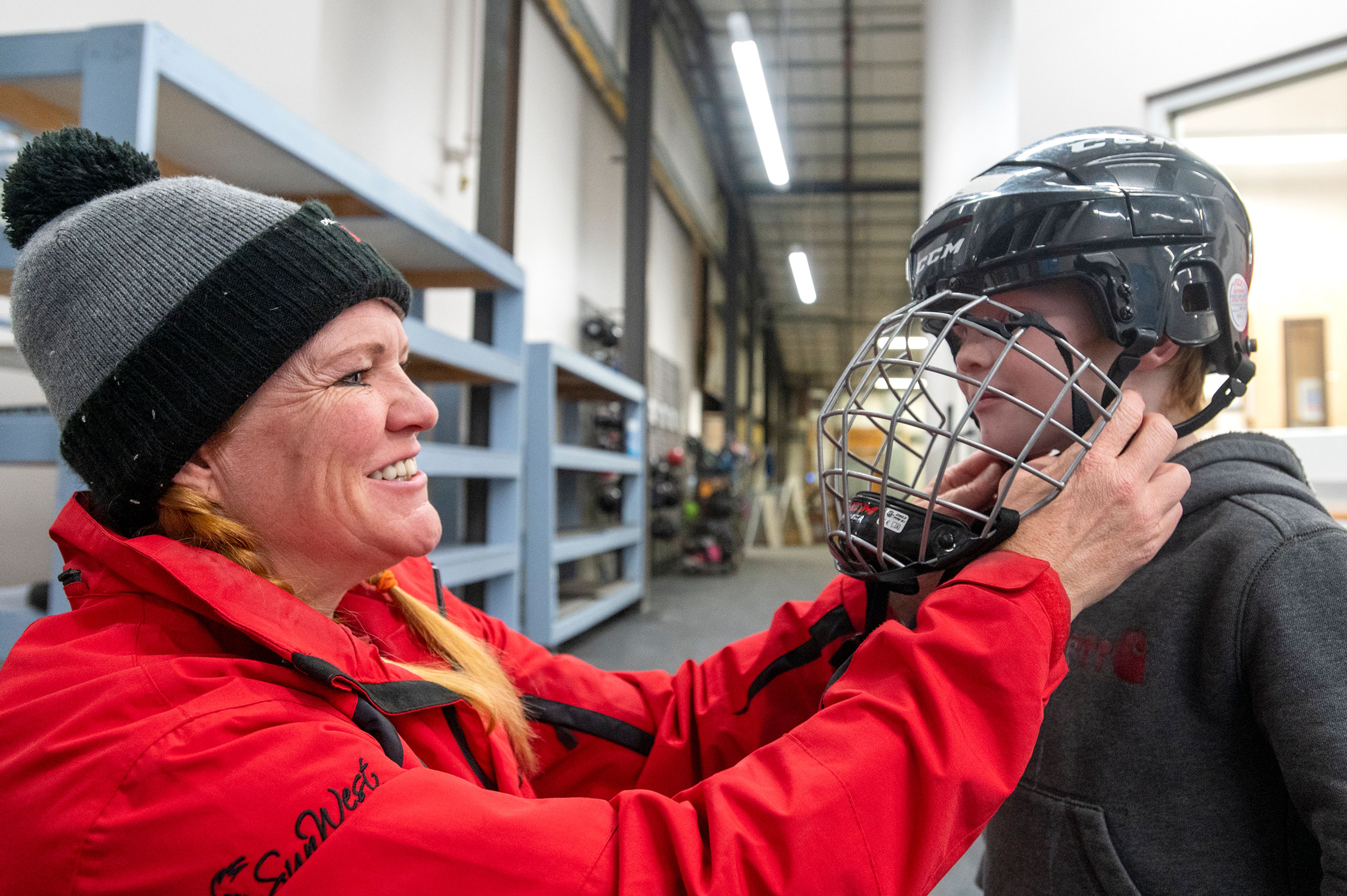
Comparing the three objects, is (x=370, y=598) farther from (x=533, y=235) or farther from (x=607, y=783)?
(x=533, y=235)

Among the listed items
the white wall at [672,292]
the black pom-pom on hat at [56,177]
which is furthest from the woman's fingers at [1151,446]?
the white wall at [672,292]

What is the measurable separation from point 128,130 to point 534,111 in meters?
5.34

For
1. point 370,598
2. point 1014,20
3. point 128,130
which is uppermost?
point 1014,20

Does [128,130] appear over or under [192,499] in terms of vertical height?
over

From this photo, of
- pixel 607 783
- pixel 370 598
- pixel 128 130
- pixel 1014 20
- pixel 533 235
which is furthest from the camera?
pixel 533 235

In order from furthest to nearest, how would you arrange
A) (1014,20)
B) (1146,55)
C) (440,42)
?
(440,42) → (1014,20) → (1146,55)

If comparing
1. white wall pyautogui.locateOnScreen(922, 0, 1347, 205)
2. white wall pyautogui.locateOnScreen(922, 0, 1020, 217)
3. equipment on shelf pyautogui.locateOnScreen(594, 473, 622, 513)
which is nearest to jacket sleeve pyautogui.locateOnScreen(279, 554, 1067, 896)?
white wall pyautogui.locateOnScreen(922, 0, 1020, 217)

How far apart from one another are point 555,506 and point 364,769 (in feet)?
14.2

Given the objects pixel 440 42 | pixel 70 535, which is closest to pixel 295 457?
pixel 70 535

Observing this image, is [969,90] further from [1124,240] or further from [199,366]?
[199,366]

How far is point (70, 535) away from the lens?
75 cm

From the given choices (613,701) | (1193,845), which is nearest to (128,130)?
(613,701)

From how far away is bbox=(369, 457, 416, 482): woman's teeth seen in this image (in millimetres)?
891

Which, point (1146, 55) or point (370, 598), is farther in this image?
point (1146, 55)
